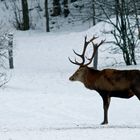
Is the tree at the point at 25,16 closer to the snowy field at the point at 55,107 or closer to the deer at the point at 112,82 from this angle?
the snowy field at the point at 55,107

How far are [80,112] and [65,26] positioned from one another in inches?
979

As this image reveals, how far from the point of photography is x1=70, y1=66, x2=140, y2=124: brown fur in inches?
503

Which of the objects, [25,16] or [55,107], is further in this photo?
[25,16]

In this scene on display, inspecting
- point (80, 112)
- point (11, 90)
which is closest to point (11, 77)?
point (11, 90)

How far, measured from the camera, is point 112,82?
42.5ft

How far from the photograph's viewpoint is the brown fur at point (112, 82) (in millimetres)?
12781

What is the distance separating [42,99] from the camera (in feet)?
60.0

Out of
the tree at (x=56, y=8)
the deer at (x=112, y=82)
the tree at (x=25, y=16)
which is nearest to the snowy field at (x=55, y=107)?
the deer at (x=112, y=82)

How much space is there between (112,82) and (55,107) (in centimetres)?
468

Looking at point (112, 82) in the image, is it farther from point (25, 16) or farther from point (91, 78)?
point (25, 16)

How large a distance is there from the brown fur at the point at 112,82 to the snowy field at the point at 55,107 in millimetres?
727

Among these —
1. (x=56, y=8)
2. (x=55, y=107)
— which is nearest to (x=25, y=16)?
(x=56, y=8)

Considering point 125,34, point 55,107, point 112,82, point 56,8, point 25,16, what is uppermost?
point 112,82

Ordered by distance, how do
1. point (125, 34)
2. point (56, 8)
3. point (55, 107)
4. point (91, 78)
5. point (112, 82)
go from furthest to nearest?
point (56, 8) < point (125, 34) < point (55, 107) < point (91, 78) < point (112, 82)
